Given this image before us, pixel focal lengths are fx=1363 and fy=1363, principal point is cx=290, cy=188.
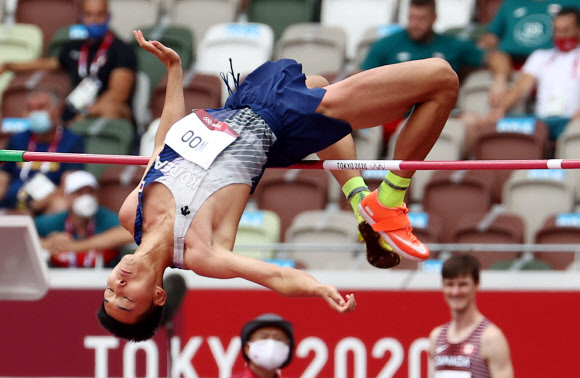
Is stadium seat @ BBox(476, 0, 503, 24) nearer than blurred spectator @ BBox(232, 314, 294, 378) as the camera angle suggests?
No

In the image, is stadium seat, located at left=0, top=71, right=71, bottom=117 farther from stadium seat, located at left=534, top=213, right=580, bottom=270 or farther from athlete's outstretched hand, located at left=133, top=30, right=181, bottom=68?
athlete's outstretched hand, located at left=133, top=30, right=181, bottom=68

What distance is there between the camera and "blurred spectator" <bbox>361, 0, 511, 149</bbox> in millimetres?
10625

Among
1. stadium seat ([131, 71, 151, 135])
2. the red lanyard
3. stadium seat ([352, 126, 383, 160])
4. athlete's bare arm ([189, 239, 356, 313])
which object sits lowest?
athlete's bare arm ([189, 239, 356, 313])

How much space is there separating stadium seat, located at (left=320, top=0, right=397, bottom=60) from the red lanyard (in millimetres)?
1998

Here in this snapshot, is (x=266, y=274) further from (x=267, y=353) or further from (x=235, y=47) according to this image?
→ (x=235, y=47)

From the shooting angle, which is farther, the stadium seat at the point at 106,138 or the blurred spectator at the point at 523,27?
the blurred spectator at the point at 523,27

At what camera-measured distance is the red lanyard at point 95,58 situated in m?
11.2

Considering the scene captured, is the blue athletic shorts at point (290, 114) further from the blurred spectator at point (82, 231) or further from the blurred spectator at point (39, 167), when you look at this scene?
the blurred spectator at point (39, 167)

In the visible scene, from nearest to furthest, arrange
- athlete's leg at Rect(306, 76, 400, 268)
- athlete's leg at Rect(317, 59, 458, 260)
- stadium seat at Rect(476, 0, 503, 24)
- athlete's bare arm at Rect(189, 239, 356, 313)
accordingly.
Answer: athlete's bare arm at Rect(189, 239, 356, 313), athlete's leg at Rect(317, 59, 458, 260), athlete's leg at Rect(306, 76, 400, 268), stadium seat at Rect(476, 0, 503, 24)

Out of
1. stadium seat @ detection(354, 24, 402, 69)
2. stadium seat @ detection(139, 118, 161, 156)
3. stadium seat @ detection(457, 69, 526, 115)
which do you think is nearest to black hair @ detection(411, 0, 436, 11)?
stadium seat @ detection(354, 24, 402, 69)

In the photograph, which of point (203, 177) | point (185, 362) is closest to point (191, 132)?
point (203, 177)

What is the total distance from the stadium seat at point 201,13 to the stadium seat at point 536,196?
3.52 metres

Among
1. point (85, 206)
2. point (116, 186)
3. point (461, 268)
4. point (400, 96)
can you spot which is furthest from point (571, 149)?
point (400, 96)

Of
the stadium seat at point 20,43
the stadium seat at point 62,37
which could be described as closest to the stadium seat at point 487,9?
the stadium seat at point 62,37
